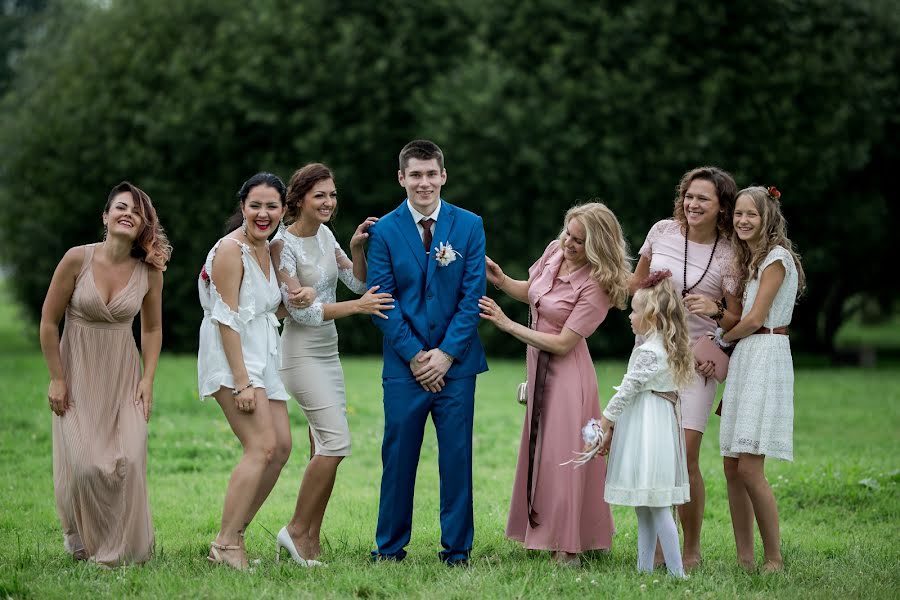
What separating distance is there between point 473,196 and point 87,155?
846 cm

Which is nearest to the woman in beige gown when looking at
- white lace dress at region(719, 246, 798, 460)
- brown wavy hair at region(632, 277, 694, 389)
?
brown wavy hair at region(632, 277, 694, 389)

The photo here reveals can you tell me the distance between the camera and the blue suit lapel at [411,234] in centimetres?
657

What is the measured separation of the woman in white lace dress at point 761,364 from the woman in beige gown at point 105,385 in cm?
349

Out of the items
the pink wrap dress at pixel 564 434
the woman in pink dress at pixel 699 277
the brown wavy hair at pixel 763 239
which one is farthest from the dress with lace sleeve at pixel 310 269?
the brown wavy hair at pixel 763 239

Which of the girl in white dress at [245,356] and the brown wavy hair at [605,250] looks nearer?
the girl in white dress at [245,356]

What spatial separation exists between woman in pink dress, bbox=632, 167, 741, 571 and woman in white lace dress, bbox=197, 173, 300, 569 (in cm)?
241

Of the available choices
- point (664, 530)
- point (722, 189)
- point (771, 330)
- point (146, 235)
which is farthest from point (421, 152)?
point (664, 530)

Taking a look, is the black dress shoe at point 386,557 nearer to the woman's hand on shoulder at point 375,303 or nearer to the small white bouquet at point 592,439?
the small white bouquet at point 592,439

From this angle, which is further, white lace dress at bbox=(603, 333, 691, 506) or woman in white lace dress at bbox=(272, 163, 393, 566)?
woman in white lace dress at bbox=(272, 163, 393, 566)

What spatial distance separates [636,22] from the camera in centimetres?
2117

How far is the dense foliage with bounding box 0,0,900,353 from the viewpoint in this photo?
21.3 meters

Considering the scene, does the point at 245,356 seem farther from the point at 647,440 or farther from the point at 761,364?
the point at 761,364

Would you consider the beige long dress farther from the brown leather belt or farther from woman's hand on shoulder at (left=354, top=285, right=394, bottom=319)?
the brown leather belt

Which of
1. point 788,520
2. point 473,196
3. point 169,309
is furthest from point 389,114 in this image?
point 788,520
